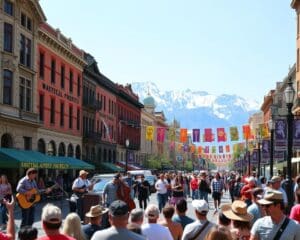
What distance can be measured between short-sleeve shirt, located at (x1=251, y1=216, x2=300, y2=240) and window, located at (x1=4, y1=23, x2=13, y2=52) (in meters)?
32.8

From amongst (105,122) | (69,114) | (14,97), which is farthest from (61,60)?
(105,122)

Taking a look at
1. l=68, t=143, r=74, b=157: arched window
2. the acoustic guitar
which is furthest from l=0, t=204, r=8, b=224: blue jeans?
l=68, t=143, r=74, b=157: arched window

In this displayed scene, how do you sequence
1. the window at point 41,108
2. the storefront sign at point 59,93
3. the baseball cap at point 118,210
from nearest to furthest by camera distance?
the baseball cap at point 118,210 < the window at point 41,108 < the storefront sign at point 59,93

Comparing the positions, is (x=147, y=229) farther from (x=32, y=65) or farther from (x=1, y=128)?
(x=32, y=65)

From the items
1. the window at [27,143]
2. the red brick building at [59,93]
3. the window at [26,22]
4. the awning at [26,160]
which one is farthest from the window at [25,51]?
the awning at [26,160]

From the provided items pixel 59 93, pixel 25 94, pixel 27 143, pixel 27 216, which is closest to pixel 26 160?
pixel 27 143

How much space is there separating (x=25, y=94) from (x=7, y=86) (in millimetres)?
3039

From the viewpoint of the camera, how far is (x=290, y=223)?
6.87m

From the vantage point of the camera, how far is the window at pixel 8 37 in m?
37.7

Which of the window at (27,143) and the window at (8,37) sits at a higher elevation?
the window at (8,37)

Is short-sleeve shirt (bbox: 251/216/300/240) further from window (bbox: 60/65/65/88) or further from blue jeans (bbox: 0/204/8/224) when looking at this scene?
window (bbox: 60/65/65/88)

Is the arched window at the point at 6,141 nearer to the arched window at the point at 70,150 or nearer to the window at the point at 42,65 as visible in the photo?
the window at the point at 42,65

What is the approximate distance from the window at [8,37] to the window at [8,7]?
0.87 metres

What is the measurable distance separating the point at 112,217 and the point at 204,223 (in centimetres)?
205
